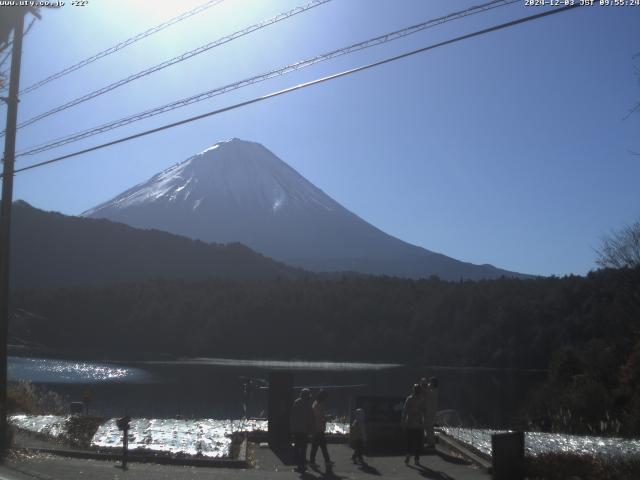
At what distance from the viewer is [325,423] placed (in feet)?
41.7

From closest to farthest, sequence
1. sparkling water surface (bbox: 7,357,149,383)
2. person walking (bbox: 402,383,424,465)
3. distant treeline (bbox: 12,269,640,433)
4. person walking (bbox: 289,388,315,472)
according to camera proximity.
→ 1. person walking (bbox: 289,388,315,472)
2. person walking (bbox: 402,383,424,465)
3. sparkling water surface (bbox: 7,357,149,383)
4. distant treeline (bbox: 12,269,640,433)

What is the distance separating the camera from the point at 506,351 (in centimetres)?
5600

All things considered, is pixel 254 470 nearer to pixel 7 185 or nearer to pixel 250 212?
pixel 7 185

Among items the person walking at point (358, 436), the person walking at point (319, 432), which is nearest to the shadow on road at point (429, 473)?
the person walking at point (358, 436)

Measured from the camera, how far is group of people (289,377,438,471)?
40.3ft

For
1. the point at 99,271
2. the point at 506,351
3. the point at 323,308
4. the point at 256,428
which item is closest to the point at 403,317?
the point at 323,308

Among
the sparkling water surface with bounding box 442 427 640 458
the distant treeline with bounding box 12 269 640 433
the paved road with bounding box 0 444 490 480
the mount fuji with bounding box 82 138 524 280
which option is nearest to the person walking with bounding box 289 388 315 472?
the paved road with bounding box 0 444 490 480

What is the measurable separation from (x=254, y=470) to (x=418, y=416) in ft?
8.68

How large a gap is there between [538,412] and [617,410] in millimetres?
5042

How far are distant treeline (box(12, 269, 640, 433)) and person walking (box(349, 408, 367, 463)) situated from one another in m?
33.4

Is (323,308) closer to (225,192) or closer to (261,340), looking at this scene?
(261,340)

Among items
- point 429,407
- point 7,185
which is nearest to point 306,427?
point 429,407

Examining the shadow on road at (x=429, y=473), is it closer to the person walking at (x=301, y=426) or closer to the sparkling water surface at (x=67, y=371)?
the person walking at (x=301, y=426)

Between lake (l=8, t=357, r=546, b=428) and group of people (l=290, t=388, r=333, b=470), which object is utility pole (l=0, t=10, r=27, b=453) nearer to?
group of people (l=290, t=388, r=333, b=470)
